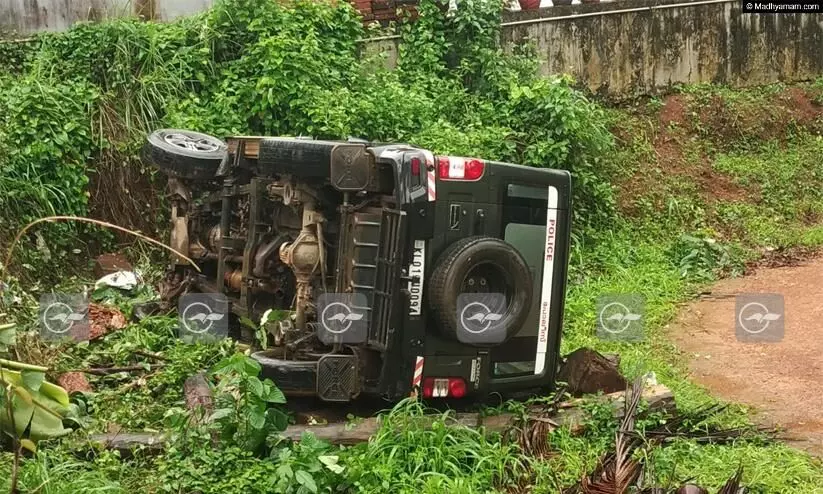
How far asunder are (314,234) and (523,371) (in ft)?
4.74

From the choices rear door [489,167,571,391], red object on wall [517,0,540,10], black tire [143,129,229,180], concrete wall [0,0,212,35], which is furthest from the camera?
red object on wall [517,0,540,10]

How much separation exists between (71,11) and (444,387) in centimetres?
713

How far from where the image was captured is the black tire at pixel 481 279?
480cm

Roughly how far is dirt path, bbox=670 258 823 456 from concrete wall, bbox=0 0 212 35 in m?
6.45

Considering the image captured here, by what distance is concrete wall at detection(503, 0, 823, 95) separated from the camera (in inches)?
464

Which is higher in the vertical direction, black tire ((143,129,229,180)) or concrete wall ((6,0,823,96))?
concrete wall ((6,0,823,96))

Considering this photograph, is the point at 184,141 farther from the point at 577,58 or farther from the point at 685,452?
the point at 577,58

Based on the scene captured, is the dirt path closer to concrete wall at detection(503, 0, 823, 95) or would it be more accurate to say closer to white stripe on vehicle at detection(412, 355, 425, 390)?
white stripe on vehicle at detection(412, 355, 425, 390)

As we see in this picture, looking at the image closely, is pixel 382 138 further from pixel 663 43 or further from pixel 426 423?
pixel 663 43

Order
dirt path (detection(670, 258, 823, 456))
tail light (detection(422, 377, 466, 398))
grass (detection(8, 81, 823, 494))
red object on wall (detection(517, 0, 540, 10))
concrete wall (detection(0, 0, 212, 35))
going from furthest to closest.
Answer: red object on wall (detection(517, 0, 540, 10)), concrete wall (detection(0, 0, 212, 35)), dirt path (detection(670, 258, 823, 456)), tail light (detection(422, 377, 466, 398)), grass (detection(8, 81, 823, 494))

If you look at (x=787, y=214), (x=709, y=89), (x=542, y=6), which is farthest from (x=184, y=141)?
(x=709, y=89)

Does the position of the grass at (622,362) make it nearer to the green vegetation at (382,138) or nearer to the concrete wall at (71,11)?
the green vegetation at (382,138)

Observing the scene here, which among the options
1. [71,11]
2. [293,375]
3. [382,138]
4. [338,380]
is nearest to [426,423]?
[338,380]

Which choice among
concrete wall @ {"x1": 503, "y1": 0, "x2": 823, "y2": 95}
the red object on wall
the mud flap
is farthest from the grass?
the red object on wall
